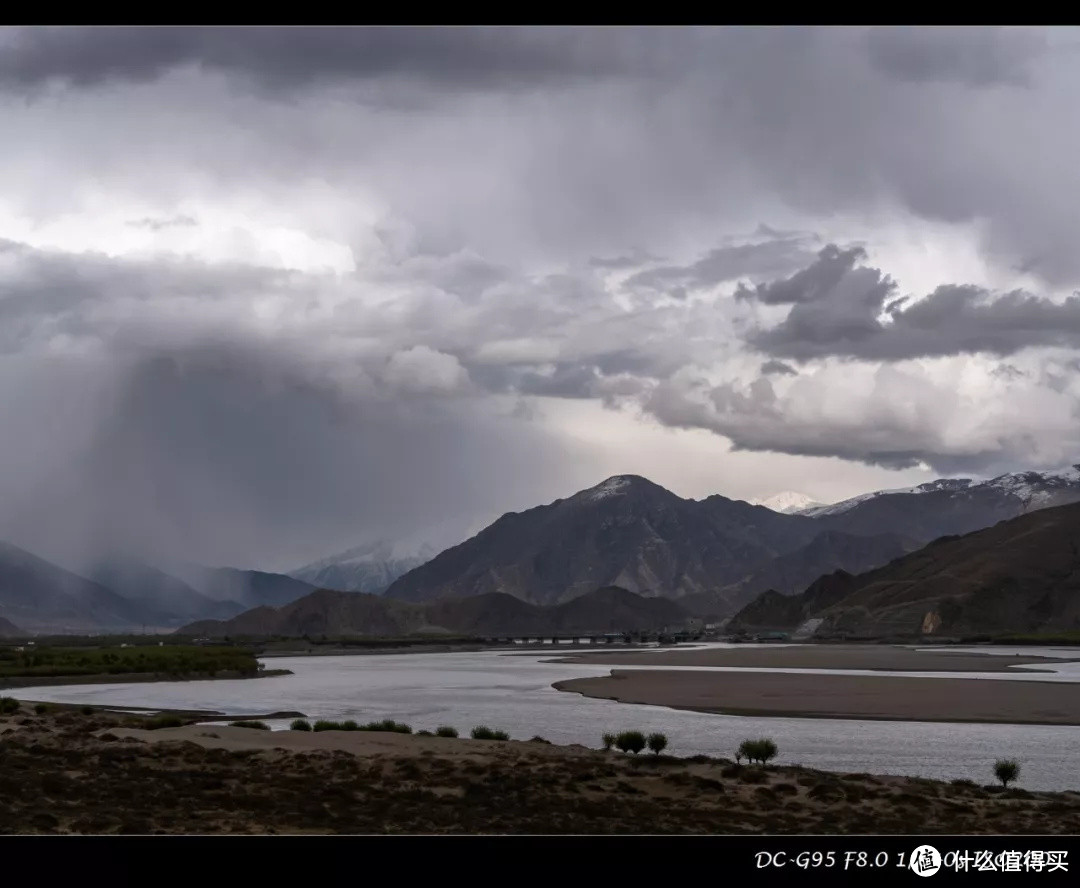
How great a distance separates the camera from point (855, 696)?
243ft

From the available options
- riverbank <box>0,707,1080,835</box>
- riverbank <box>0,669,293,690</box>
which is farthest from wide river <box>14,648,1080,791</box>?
riverbank <box>0,707,1080,835</box>

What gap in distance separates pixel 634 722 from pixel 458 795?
30.6 metres

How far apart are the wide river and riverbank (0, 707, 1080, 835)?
28.9 ft

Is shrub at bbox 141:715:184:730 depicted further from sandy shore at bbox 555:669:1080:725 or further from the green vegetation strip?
the green vegetation strip

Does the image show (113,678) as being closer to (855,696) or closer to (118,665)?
(118,665)

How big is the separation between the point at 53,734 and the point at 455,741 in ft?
45.5

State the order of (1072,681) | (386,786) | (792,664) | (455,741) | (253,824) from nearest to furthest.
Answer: (253,824) < (386,786) < (455,741) < (1072,681) < (792,664)

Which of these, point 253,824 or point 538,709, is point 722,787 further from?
point 538,709

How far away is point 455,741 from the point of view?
129 feet

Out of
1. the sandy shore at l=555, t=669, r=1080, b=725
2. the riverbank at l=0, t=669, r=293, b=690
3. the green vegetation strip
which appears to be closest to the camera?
the sandy shore at l=555, t=669, r=1080, b=725

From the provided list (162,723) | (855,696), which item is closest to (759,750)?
(162,723)

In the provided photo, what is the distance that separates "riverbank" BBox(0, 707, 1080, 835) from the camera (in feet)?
74.2

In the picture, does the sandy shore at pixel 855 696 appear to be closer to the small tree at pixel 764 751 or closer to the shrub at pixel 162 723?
the small tree at pixel 764 751
